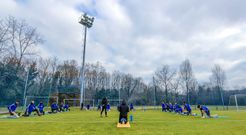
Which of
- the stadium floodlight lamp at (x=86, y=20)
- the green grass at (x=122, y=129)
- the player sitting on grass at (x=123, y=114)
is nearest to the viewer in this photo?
the green grass at (x=122, y=129)

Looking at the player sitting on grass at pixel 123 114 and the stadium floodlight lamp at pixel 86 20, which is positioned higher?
the stadium floodlight lamp at pixel 86 20

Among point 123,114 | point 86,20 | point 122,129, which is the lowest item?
point 122,129

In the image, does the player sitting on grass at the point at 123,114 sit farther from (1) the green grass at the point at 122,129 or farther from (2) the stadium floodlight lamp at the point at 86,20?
(2) the stadium floodlight lamp at the point at 86,20

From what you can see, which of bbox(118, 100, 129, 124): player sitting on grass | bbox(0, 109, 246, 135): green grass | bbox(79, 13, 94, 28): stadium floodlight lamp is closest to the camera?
bbox(0, 109, 246, 135): green grass

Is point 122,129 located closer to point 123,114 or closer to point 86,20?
point 123,114

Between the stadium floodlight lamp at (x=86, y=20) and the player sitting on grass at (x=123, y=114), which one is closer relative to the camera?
the player sitting on grass at (x=123, y=114)

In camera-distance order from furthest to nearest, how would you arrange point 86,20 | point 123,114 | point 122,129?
point 86,20 → point 123,114 → point 122,129

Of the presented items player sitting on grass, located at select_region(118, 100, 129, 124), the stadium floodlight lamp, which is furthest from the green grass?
the stadium floodlight lamp

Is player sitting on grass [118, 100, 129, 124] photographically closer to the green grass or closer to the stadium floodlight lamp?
Result: the green grass

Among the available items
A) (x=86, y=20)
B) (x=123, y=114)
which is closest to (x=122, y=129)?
(x=123, y=114)

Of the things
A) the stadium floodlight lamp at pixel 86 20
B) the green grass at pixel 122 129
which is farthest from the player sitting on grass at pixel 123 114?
the stadium floodlight lamp at pixel 86 20

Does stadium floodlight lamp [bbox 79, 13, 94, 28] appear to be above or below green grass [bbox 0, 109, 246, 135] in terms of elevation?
above

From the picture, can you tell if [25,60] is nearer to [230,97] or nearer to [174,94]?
[174,94]

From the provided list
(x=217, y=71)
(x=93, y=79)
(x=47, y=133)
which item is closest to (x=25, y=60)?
(x=93, y=79)
